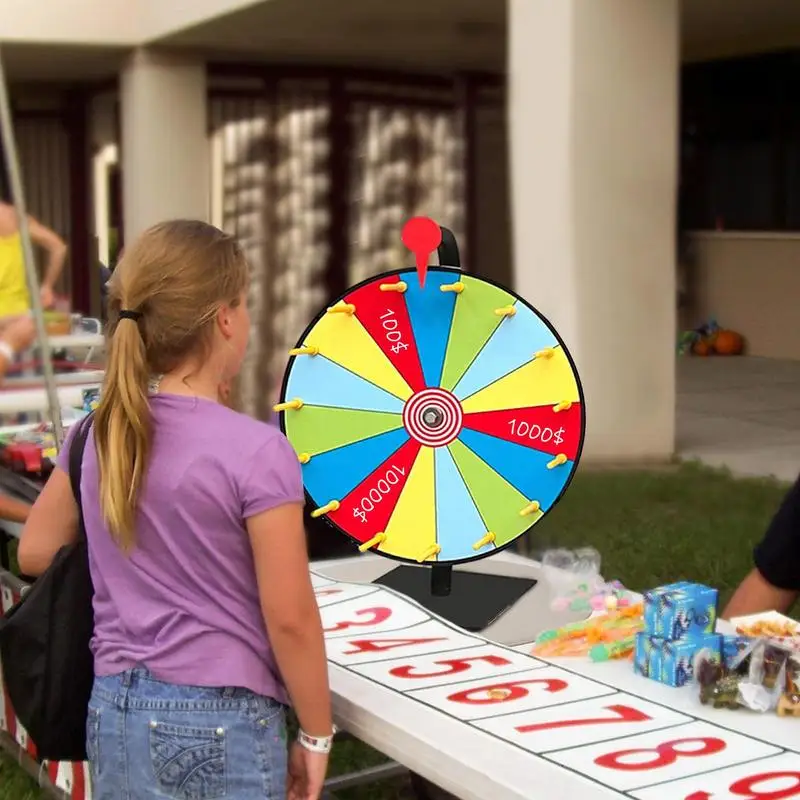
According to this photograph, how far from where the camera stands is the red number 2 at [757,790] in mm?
1464

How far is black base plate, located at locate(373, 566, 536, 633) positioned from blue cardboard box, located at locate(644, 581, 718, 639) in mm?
393

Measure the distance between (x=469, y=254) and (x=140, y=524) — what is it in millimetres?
10507

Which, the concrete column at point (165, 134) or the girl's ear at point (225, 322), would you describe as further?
the concrete column at point (165, 134)

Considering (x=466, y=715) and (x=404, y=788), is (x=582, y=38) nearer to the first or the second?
(x=404, y=788)

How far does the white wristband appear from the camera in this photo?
1.72 m

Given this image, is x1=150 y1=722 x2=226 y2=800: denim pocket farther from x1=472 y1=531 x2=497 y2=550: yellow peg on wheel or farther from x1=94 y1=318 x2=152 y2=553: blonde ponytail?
x1=472 y1=531 x2=497 y2=550: yellow peg on wheel

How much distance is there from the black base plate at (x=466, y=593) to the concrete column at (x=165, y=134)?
8233 mm

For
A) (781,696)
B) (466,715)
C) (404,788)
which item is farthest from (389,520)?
(404,788)

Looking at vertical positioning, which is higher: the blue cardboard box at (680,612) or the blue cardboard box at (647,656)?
the blue cardboard box at (680,612)

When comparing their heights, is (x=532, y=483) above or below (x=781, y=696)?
above

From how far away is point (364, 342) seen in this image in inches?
87.3

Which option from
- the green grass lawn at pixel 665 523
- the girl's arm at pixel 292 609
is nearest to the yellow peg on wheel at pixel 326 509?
the girl's arm at pixel 292 609

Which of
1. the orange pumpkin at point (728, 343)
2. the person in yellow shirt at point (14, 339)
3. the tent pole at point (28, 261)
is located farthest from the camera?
the orange pumpkin at point (728, 343)

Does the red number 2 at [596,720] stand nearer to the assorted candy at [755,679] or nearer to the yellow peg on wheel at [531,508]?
the assorted candy at [755,679]
